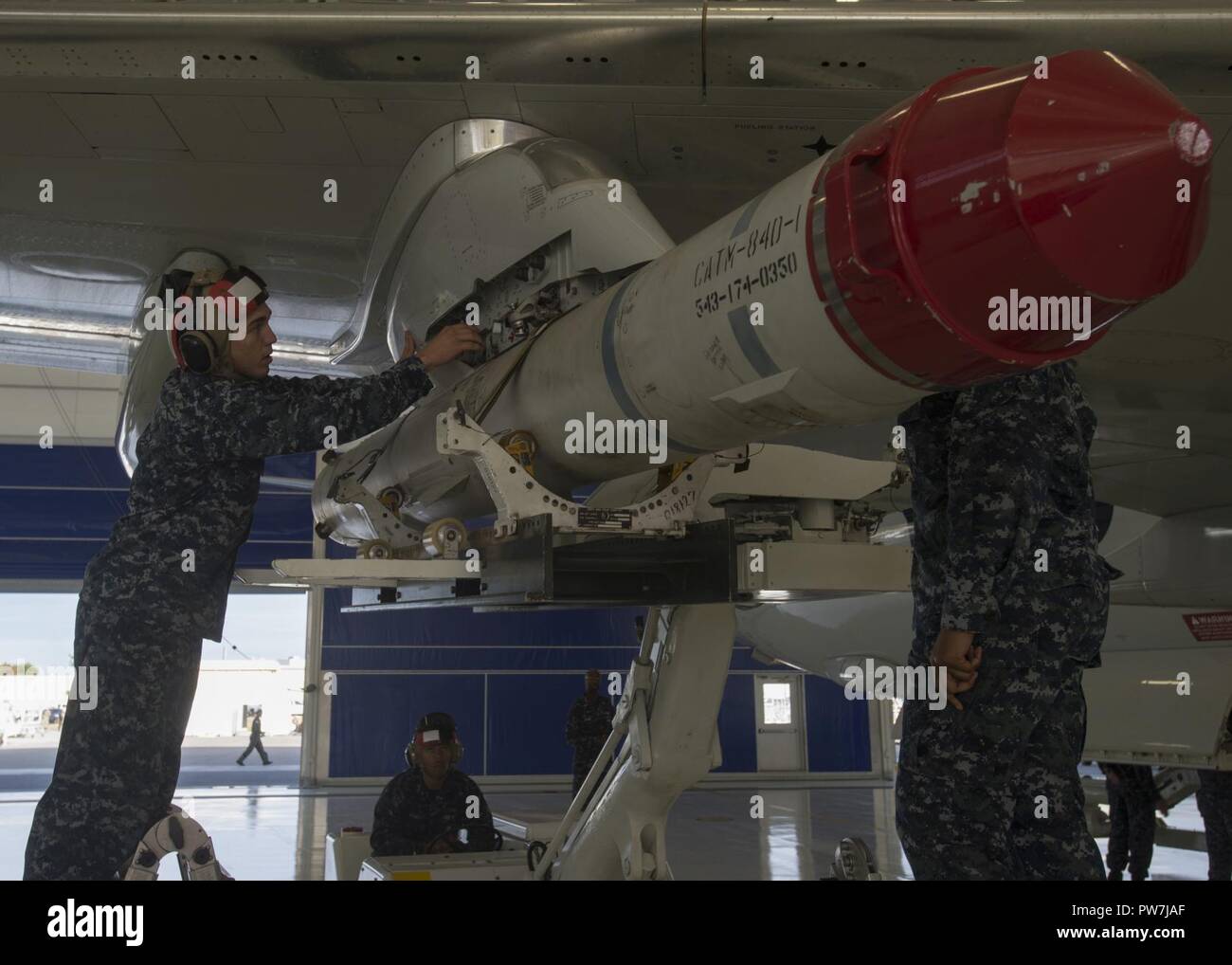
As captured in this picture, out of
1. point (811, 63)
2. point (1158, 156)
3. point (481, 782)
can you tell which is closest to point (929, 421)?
point (811, 63)

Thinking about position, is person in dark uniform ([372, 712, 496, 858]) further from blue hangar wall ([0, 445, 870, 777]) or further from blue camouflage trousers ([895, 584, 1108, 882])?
blue hangar wall ([0, 445, 870, 777])

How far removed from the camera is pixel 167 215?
4453mm

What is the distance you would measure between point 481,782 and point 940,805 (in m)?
14.3

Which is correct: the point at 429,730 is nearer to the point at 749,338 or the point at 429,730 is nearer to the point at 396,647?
the point at 749,338

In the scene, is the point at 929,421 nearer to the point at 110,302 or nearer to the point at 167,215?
the point at 167,215

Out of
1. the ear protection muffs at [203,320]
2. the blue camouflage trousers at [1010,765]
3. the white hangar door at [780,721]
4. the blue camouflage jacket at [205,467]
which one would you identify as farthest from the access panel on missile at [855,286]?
the white hangar door at [780,721]

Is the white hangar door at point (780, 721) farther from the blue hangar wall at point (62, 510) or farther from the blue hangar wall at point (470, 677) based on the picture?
the blue hangar wall at point (62, 510)

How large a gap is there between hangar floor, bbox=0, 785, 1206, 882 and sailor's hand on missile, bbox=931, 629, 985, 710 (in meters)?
3.64

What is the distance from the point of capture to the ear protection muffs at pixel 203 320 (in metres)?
3.50

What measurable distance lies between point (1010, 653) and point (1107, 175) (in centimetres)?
121

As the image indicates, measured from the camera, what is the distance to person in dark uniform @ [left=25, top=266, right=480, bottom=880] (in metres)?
3.20

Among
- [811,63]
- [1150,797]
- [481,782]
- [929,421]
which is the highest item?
[811,63]

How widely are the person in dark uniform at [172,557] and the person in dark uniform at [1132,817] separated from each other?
21.5ft

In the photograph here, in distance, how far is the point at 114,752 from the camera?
3.22m
